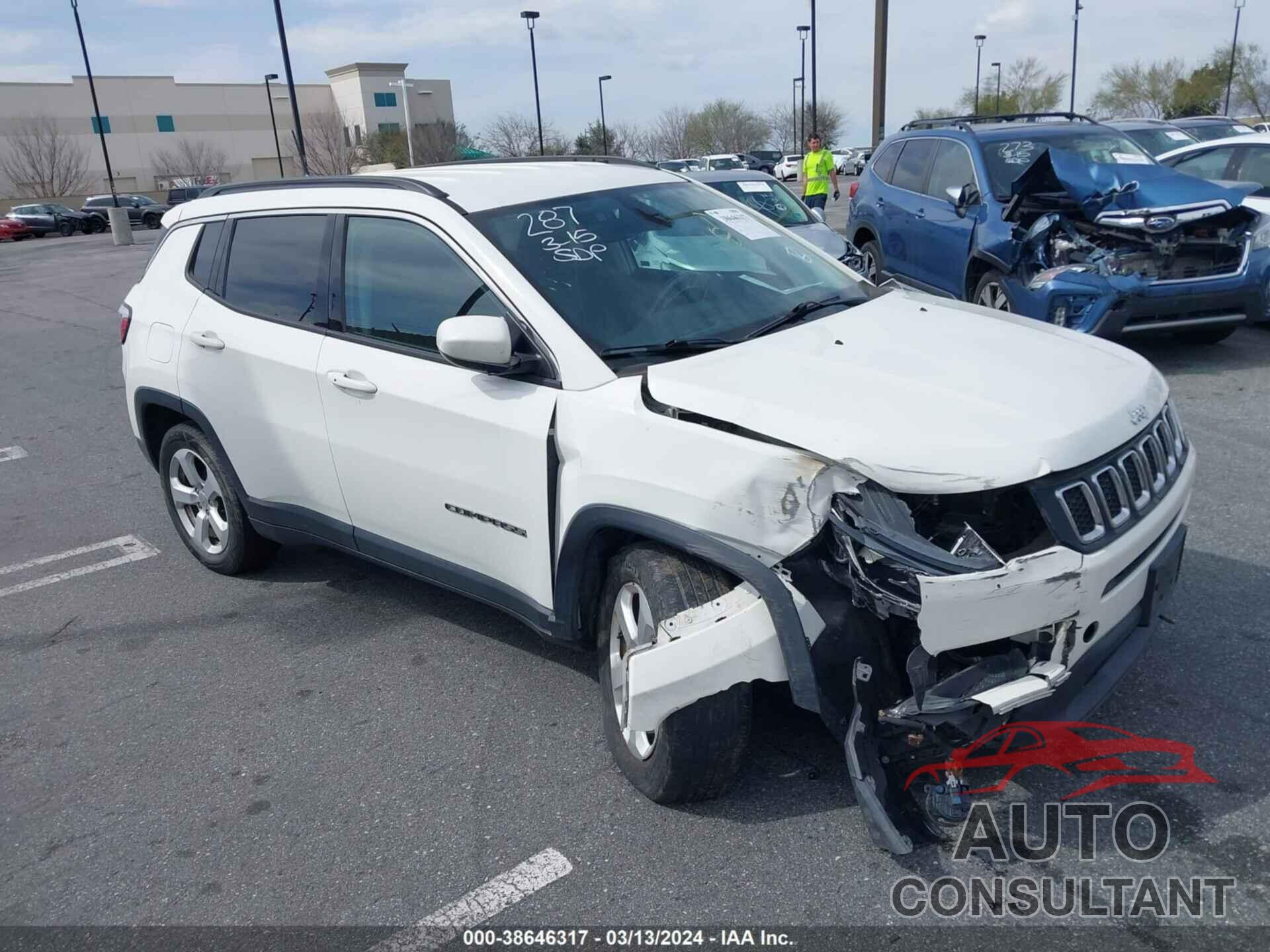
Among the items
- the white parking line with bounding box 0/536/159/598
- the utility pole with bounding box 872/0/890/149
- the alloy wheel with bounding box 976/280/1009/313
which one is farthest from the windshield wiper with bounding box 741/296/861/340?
Result: the utility pole with bounding box 872/0/890/149

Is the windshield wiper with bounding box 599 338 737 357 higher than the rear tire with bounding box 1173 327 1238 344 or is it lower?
higher

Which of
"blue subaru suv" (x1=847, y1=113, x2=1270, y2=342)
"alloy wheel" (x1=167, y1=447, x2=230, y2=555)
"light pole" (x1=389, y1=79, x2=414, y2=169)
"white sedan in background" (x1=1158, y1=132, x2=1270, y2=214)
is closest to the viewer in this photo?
"alloy wheel" (x1=167, y1=447, x2=230, y2=555)

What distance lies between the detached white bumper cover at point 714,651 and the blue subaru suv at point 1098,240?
5.40m

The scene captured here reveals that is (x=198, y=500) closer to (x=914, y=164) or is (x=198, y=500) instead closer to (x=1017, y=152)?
(x=1017, y=152)

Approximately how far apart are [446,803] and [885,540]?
1647mm

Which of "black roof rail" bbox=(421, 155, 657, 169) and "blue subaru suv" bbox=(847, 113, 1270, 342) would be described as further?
"blue subaru suv" bbox=(847, 113, 1270, 342)

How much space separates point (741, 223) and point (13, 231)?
43940mm

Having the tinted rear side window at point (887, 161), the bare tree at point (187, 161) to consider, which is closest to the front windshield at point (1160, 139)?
the tinted rear side window at point (887, 161)

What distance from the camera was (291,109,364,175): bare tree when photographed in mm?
51469

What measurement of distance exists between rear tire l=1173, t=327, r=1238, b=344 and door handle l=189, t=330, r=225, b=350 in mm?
6845

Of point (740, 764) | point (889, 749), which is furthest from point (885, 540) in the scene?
point (740, 764)

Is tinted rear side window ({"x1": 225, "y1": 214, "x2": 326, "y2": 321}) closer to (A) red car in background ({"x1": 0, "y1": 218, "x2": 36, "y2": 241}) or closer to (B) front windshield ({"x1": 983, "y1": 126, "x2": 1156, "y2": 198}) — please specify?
(B) front windshield ({"x1": 983, "y1": 126, "x2": 1156, "y2": 198})

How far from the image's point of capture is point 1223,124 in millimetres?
15242

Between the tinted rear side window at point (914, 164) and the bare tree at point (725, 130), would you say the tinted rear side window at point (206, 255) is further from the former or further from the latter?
the bare tree at point (725, 130)
